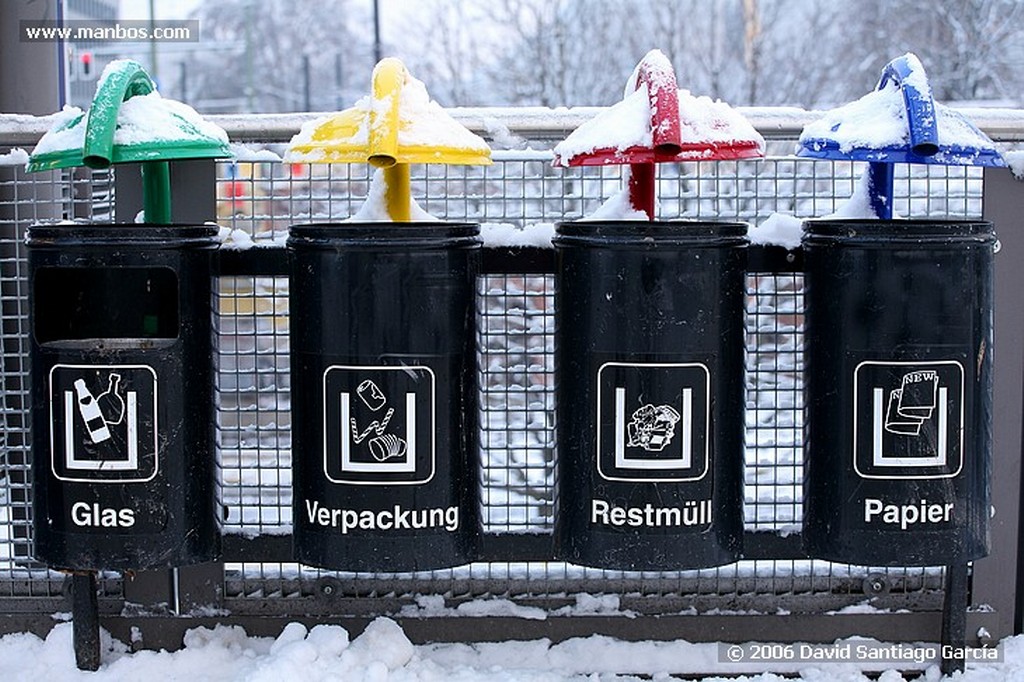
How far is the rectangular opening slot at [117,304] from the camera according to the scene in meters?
3.51

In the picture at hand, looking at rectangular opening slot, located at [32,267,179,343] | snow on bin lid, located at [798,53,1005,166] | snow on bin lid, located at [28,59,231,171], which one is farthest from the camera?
rectangular opening slot, located at [32,267,179,343]

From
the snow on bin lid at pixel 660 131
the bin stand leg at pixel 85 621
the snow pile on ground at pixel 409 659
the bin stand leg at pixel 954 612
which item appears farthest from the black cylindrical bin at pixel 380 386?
the bin stand leg at pixel 954 612

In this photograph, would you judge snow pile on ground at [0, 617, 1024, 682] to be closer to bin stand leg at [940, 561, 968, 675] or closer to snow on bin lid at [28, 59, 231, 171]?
bin stand leg at [940, 561, 968, 675]

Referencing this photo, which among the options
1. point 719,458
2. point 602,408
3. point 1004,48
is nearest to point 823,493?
point 719,458

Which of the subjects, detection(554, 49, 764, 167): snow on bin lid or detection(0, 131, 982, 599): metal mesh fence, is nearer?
detection(554, 49, 764, 167): snow on bin lid

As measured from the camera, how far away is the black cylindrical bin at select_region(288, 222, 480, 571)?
312cm

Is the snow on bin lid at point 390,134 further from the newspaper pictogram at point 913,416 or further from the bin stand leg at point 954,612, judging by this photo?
the bin stand leg at point 954,612

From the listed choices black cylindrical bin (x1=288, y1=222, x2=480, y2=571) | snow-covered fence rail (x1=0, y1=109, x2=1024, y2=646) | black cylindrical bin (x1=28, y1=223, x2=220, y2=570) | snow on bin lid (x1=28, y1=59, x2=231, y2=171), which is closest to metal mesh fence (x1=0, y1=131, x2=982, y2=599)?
snow-covered fence rail (x1=0, y1=109, x2=1024, y2=646)

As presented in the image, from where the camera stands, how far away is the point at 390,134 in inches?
123

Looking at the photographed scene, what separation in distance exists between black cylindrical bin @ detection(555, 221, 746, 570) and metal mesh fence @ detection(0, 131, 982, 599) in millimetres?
542

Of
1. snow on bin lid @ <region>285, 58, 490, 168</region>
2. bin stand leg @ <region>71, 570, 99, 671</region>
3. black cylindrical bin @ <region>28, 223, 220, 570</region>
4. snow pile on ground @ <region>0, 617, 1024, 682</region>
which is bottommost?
snow pile on ground @ <region>0, 617, 1024, 682</region>

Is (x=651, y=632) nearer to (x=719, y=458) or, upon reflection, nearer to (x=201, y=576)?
(x=719, y=458)

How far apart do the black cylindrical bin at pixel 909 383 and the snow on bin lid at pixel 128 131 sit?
5.02ft

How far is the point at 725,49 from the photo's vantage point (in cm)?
1659
